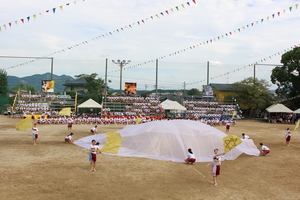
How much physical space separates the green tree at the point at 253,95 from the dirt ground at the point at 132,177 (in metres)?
24.9

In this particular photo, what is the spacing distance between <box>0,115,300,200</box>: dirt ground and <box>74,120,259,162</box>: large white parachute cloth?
772 millimetres

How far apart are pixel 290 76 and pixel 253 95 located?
5.87 meters

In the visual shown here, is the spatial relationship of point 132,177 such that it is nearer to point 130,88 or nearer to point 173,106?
point 173,106

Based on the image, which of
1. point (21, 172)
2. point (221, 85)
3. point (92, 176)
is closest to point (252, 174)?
point (92, 176)

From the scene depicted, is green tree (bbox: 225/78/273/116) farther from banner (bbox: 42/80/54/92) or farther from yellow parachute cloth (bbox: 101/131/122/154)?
yellow parachute cloth (bbox: 101/131/122/154)

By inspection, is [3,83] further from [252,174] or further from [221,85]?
[252,174]

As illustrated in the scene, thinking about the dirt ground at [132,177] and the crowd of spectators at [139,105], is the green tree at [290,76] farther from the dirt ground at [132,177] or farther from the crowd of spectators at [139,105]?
the dirt ground at [132,177]

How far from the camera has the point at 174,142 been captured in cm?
1491

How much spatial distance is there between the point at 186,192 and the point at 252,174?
162 inches

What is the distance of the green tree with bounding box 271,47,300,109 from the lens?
127 feet

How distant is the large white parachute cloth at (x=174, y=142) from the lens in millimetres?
14555

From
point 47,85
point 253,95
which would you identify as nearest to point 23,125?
point 47,85

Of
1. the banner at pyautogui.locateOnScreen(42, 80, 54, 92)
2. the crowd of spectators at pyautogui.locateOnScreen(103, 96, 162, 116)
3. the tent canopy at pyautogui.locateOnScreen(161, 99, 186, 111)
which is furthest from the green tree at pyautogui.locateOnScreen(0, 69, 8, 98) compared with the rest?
the tent canopy at pyautogui.locateOnScreen(161, 99, 186, 111)

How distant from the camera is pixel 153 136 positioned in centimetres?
1533
